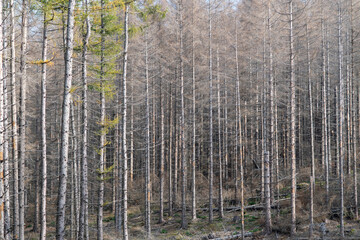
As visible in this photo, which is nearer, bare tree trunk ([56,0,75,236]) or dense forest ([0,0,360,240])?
bare tree trunk ([56,0,75,236])

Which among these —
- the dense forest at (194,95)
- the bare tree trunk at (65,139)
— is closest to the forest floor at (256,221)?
the dense forest at (194,95)

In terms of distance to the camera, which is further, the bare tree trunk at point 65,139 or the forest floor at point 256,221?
the forest floor at point 256,221

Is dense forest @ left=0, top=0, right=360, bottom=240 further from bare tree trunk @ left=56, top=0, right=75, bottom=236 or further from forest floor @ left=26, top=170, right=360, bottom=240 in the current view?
bare tree trunk @ left=56, top=0, right=75, bottom=236

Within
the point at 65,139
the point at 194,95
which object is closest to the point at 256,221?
the point at 194,95

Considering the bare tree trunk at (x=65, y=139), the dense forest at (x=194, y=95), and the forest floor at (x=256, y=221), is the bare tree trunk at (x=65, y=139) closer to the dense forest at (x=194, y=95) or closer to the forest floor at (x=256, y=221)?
the dense forest at (x=194, y=95)

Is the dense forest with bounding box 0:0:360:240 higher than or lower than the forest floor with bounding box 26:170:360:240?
higher

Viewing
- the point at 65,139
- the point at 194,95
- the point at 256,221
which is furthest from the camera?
the point at 194,95

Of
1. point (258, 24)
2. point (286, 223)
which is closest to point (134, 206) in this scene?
point (286, 223)

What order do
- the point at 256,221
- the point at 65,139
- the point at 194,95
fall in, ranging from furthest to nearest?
the point at 194,95 → the point at 256,221 → the point at 65,139

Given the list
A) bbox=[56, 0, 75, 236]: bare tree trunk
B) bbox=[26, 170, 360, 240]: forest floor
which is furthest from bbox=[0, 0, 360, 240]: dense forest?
bbox=[56, 0, 75, 236]: bare tree trunk

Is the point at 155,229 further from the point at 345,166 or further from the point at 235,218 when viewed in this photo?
the point at 345,166

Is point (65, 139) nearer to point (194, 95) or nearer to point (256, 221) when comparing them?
point (194, 95)

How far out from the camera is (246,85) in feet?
78.4

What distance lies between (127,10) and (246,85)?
14.4m
